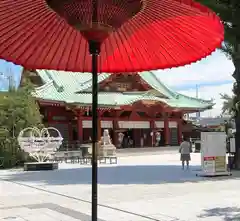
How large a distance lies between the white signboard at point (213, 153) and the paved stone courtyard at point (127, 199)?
0.65 meters

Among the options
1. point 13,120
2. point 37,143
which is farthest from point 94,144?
point 13,120

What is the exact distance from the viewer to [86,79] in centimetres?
3891

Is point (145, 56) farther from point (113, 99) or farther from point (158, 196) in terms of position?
point (113, 99)

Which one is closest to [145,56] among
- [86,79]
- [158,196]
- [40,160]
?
[158,196]

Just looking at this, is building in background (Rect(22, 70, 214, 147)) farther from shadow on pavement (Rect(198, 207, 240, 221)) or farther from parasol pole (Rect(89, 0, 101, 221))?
parasol pole (Rect(89, 0, 101, 221))

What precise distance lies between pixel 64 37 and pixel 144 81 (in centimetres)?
3698

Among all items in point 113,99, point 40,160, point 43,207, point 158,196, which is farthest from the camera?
point 113,99

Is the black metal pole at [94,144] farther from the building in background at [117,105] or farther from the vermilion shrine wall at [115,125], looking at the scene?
the vermilion shrine wall at [115,125]

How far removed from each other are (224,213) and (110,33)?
644 centimetres

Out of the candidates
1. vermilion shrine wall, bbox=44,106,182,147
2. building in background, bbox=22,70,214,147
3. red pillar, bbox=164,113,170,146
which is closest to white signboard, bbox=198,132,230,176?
building in background, bbox=22,70,214,147

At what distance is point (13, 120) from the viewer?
23219 mm

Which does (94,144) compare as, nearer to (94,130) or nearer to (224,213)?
(94,130)

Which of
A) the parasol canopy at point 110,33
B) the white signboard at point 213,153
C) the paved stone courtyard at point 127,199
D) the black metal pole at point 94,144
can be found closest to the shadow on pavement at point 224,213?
the paved stone courtyard at point 127,199

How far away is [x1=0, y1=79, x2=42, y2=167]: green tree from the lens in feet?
74.1
